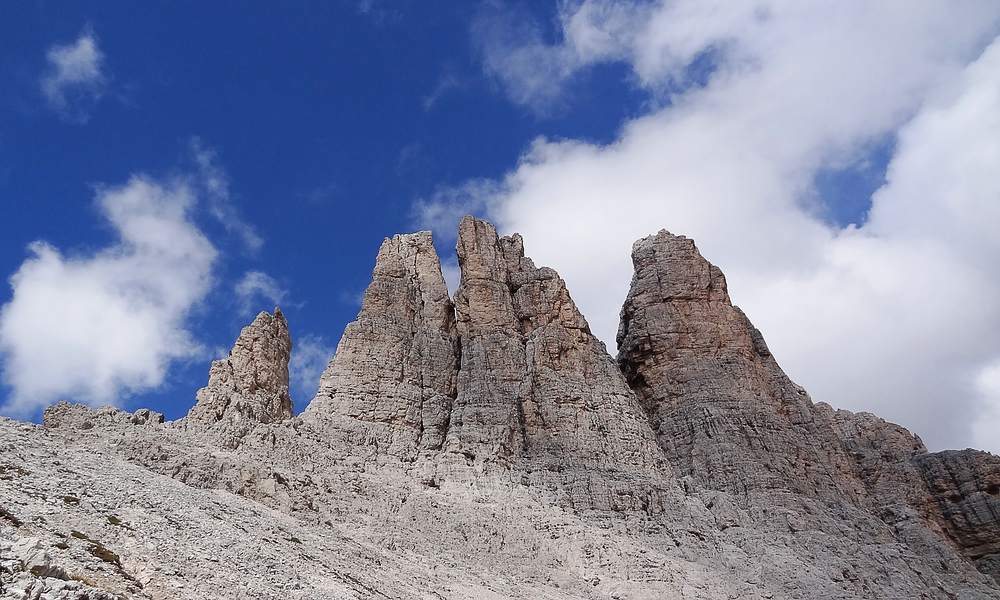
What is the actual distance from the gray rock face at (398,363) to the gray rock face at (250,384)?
10.3 ft

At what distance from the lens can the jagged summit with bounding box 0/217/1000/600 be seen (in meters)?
28.5

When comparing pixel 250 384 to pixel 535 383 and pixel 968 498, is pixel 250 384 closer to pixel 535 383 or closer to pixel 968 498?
pixel 535 383

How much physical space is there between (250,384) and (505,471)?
1890 centimetres

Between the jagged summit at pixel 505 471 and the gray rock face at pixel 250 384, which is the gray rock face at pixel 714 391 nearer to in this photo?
the jagged summit at pixel 505 471

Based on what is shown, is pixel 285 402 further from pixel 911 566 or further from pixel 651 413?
pixel 911 566

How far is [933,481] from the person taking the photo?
63438 millimetres

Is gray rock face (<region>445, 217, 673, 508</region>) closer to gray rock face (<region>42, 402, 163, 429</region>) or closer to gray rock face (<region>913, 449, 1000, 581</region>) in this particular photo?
gray rock face (<region>42, 402, 163, 429</region>)

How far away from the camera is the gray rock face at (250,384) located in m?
46.7

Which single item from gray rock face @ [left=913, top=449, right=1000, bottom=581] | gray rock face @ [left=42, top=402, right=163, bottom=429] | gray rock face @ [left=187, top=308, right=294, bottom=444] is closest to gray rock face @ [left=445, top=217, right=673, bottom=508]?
gray rock face @ [left=187, top=308, right=294, bottom=444]

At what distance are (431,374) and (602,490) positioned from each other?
59.9ft

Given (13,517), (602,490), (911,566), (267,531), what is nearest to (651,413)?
(602,490)

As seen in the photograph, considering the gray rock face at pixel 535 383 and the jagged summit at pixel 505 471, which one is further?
the gray rock face at pixel 535 383

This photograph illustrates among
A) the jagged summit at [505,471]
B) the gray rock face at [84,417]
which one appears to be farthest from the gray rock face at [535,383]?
the gray rock face at [84,417]

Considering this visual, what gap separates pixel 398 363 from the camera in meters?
61.0
